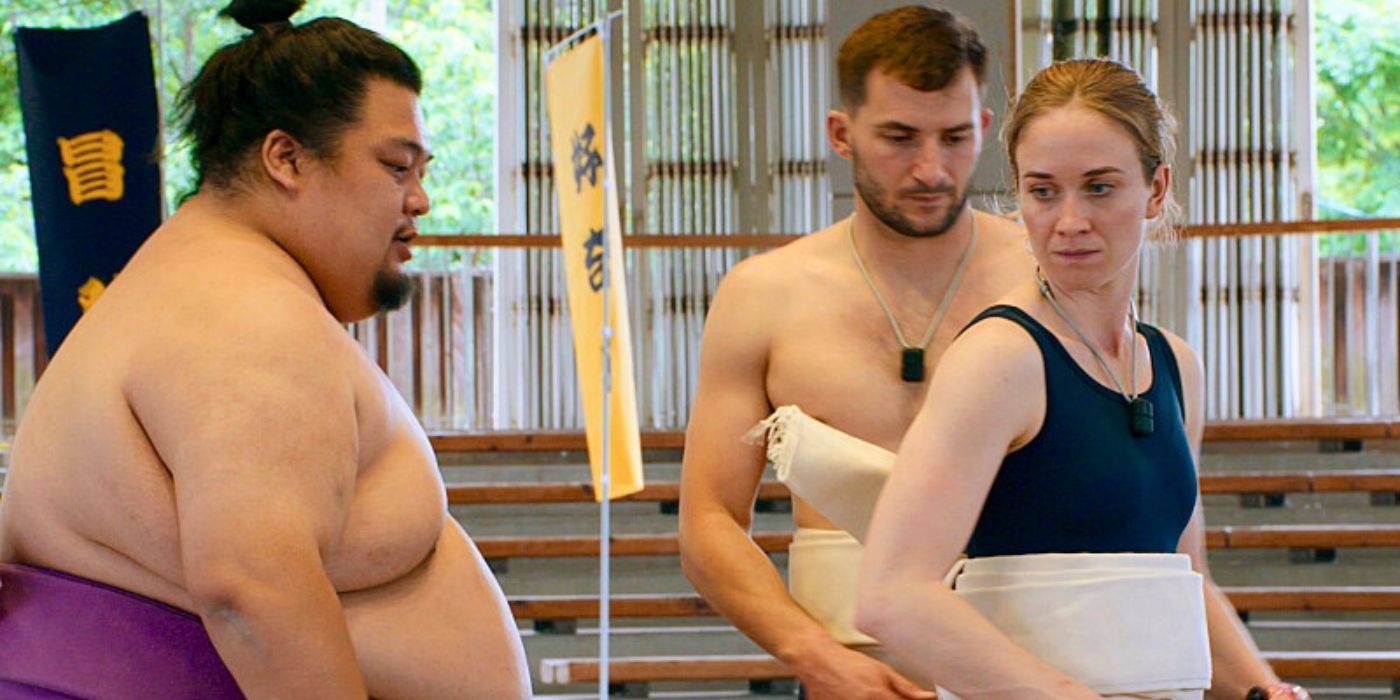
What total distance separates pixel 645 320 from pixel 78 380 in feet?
23.6

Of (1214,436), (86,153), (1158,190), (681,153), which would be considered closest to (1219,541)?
(1214,436)

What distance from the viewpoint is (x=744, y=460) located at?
2084mm

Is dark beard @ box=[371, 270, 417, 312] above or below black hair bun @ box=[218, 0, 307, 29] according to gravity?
below

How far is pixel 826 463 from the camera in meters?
1.66

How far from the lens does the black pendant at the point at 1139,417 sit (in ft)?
4.42

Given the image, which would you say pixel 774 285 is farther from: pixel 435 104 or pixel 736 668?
pixel 435 104

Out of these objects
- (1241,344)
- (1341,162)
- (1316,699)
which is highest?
(1341,162)

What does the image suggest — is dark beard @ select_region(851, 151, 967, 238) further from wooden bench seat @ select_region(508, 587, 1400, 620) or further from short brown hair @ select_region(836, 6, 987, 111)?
wooden bench seat @ select_region(508, 587, 1400, 620)

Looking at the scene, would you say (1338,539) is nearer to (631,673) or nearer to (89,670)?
(631,673)

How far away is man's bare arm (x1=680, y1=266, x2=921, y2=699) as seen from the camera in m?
2.03

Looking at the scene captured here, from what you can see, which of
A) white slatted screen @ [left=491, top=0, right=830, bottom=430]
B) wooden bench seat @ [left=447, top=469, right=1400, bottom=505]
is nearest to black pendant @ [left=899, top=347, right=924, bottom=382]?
wooden bench seat @ [left=447, top=469, right=1400, bottom=505]

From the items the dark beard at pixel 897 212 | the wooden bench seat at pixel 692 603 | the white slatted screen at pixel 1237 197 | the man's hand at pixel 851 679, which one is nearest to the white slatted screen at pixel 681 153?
the white slatted screen at pixel 1237 197

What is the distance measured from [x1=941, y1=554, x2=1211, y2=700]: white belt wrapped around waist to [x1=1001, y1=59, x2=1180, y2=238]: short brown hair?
310 millimetres

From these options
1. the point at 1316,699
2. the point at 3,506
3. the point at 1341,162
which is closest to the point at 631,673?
the point at 1316,699
